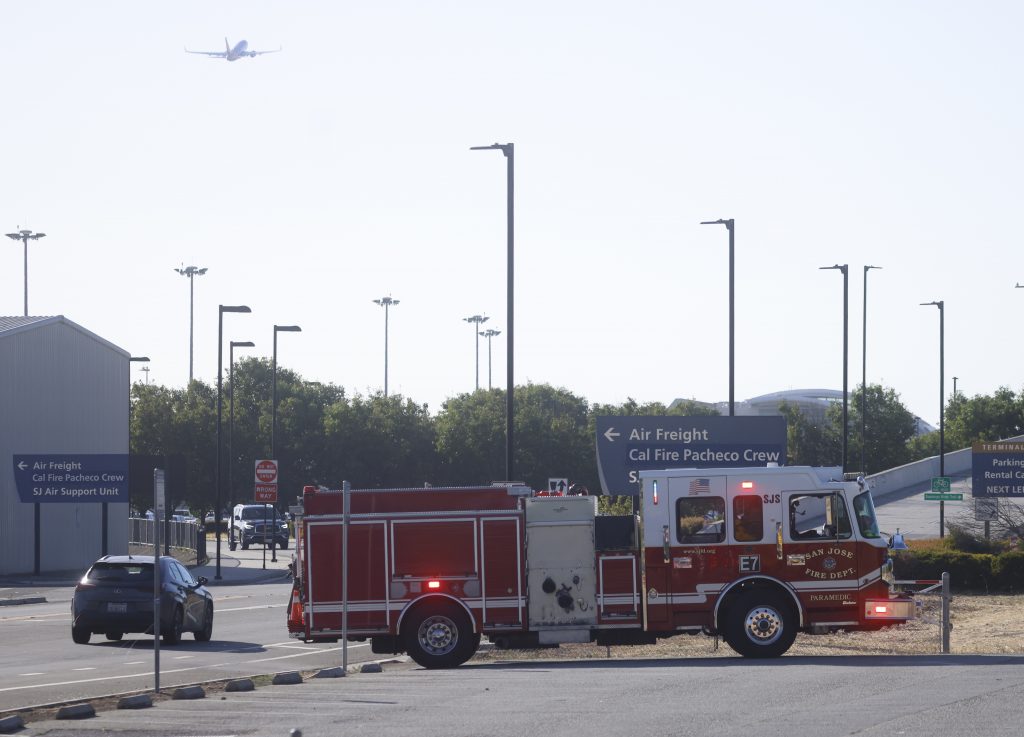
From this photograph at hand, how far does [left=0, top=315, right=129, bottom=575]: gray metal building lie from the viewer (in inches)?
2000

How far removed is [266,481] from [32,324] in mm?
11586

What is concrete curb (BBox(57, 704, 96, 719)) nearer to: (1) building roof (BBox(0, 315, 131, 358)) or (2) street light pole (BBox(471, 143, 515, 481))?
(2) street light pole (BBox(471, 143, 515, 481))

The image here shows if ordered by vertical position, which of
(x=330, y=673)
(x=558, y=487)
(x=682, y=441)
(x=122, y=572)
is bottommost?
(x=330, y=673)

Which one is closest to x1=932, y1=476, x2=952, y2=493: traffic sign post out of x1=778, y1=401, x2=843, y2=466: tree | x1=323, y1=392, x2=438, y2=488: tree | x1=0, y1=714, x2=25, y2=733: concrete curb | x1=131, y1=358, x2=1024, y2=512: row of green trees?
x1=131, y1=358, x2=1024, y2=512: row of green trees

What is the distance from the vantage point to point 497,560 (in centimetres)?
1922

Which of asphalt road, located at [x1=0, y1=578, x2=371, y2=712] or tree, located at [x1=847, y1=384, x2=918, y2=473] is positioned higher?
tree, located at [x1=847, y1=384, x2=918, y2=473]

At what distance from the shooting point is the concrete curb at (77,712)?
13.5 m

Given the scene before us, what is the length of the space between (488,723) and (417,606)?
22.3 ft

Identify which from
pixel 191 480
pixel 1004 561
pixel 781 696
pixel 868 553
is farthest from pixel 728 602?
pixel 191 480

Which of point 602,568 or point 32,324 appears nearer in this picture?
point 602,568

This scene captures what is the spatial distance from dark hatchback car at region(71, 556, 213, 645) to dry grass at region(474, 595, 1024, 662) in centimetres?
537

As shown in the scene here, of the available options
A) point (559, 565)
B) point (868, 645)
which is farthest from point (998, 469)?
point (559, 565)

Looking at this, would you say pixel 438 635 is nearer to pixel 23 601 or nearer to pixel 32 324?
pixel 23 601

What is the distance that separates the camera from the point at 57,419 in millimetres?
54188
